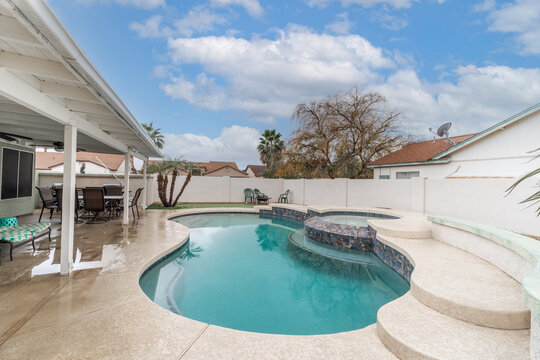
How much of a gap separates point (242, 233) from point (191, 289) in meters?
4.99

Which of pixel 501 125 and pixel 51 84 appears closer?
pixel 51 84

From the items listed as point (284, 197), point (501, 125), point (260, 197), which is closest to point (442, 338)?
point (501, 125)

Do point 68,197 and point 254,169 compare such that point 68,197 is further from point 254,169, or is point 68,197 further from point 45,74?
point 254,169

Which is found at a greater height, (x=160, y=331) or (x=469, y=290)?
(x=469, y=290)

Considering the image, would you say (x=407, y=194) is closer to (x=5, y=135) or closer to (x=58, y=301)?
(x=58, y=301)

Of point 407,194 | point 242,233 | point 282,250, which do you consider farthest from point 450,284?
point 407,194

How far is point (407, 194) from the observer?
12.1 meters

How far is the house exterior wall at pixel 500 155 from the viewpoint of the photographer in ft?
30.0

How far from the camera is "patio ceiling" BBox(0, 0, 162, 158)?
1.90 meters

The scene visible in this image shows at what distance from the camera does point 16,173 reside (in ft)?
27.8

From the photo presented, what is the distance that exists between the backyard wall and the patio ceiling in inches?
242

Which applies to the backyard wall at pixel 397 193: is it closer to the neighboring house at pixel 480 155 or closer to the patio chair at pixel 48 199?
the neighboring house at pixel 480 155

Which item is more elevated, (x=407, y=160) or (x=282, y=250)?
(x=407, y=160)

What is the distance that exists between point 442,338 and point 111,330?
3.21m
